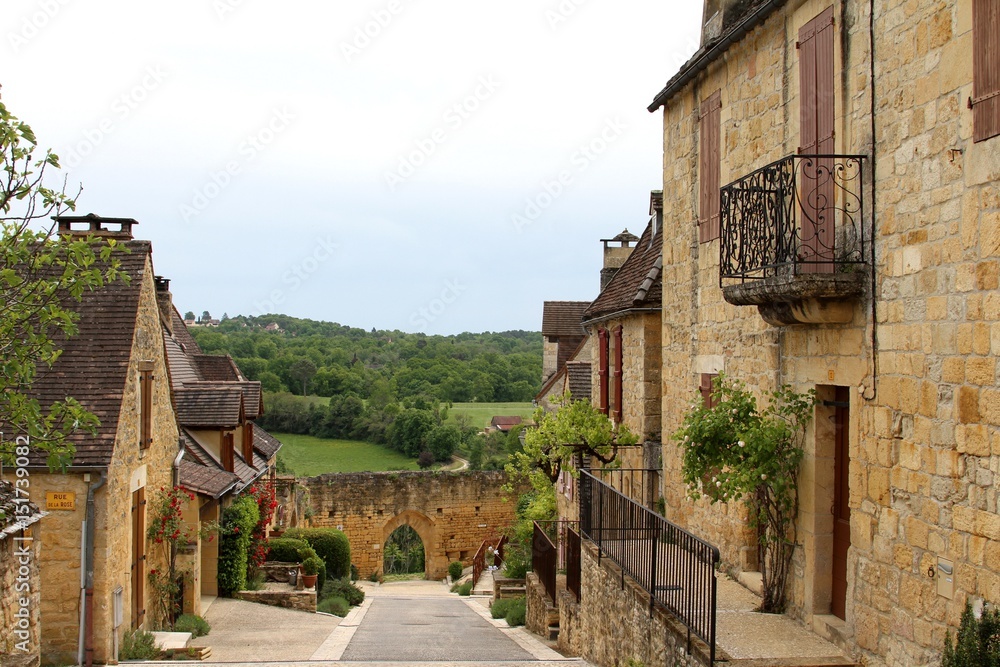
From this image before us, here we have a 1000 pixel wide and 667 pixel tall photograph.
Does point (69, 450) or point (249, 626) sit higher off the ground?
point (69, 450)

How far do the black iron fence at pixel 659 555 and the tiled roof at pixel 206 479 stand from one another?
7634mm

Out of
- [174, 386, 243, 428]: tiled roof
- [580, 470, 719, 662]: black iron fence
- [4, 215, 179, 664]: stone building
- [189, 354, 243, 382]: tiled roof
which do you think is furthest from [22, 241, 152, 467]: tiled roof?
[189, 354, 243, 382]: tiled roof

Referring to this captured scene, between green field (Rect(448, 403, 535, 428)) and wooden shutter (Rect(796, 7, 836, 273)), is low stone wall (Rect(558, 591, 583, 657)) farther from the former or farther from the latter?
green field (Rect(448, 403, 535, 428))

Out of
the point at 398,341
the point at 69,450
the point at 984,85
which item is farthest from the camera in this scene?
the point at 398,341

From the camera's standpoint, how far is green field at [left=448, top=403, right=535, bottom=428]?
62.1 metres

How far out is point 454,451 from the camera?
50.7 meters

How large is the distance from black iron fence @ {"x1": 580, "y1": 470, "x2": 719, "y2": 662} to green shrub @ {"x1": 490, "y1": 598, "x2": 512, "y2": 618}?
8268 mm

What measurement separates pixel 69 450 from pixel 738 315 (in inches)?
233

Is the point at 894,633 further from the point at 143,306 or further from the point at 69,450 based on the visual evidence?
the point at 143,306

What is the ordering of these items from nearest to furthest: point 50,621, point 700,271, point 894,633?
1. point 894,633
2. point 700,271
3. point 50,621

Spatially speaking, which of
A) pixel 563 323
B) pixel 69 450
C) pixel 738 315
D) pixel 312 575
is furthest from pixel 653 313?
pixel 563 323

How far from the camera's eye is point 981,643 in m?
4.81

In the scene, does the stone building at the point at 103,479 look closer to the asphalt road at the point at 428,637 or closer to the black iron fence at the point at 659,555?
the asphalt road at the point at 428,637

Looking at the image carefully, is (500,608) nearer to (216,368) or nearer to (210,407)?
(210,407)
